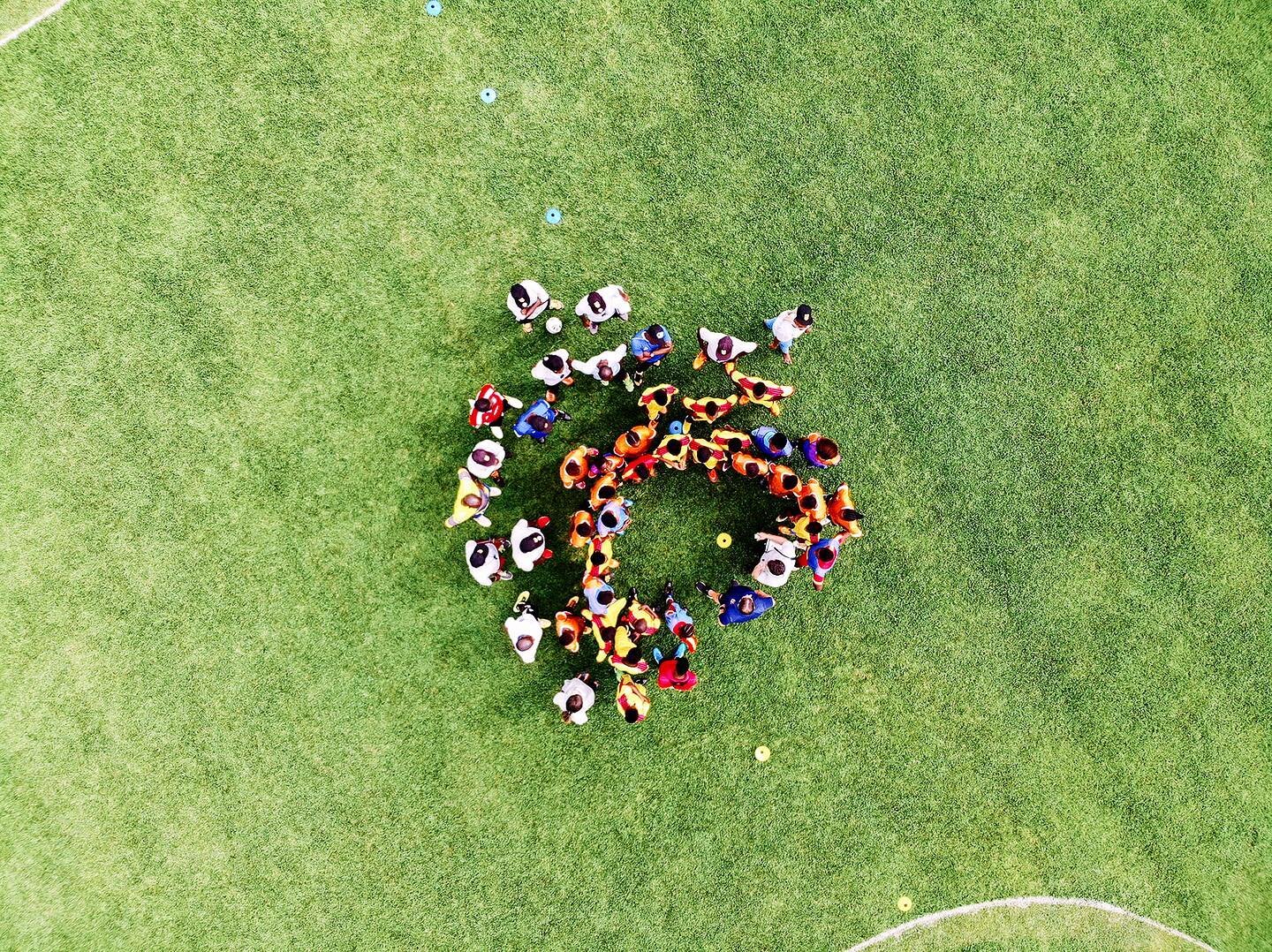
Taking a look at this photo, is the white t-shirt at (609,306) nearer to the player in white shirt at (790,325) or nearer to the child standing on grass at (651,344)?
the child standing on grass at (651,344)

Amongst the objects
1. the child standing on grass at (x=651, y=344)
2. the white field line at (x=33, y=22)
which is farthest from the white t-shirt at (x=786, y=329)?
the white field line at (x=33, y=22)

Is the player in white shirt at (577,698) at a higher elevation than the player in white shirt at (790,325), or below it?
below

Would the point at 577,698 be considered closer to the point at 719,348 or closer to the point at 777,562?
the point at 777,562

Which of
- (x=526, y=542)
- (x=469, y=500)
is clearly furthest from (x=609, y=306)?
(x=526, y=542)

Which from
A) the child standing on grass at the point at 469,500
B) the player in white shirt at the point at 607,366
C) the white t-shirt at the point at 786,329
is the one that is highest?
the white t-shirt at the point at 786,329

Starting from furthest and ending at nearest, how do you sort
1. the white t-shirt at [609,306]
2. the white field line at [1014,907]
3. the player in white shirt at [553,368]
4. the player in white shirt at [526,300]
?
1. the white field line at [1014,907]
2. the white t-shirt at [609,306]
3. the player in white shirt at [553,368]
4. the player in white shirt at [526,300]

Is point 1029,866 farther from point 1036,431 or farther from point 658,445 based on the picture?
point 658,445
